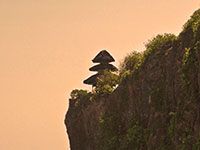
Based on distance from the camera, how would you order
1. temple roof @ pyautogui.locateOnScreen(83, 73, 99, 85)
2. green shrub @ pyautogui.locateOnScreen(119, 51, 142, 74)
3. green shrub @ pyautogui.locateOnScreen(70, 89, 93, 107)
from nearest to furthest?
1. green shrub @ pyautogui.locateOnScreen(119, 51, 142, 74)
2. green shrub @ pyautogui.locateOnScreen(70, 89, 93, 107)
3. temple roof @ pyautogui.locateOnScreen(83, 73, 99, 85)

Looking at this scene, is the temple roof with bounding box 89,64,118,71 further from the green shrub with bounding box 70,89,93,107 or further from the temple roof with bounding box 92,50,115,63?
the green shrub with bounding box 70,89,93,107

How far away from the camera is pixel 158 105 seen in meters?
39.2

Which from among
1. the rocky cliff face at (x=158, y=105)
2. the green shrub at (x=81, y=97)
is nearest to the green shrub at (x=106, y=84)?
the rocky cliff face at (x=158, y=105)

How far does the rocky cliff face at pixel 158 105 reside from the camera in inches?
1313

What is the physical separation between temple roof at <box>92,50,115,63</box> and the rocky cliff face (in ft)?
35.1

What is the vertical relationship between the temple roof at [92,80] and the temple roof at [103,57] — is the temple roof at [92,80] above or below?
below

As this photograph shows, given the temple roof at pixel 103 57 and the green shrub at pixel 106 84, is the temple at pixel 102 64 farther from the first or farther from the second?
the green shrub at pixel 106 84

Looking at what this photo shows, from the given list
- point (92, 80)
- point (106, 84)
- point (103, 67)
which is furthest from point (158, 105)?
point (103, 67)

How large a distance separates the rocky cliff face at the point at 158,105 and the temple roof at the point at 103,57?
10.7 metres

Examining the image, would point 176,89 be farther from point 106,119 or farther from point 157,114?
point 106,119

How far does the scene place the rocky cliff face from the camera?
1313 inches

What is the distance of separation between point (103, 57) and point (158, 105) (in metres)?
28.6

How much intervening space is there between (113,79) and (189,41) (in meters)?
24.0

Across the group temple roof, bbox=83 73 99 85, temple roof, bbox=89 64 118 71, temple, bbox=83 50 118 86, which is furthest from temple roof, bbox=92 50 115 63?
temple roof, bbox=83 73 99 85
